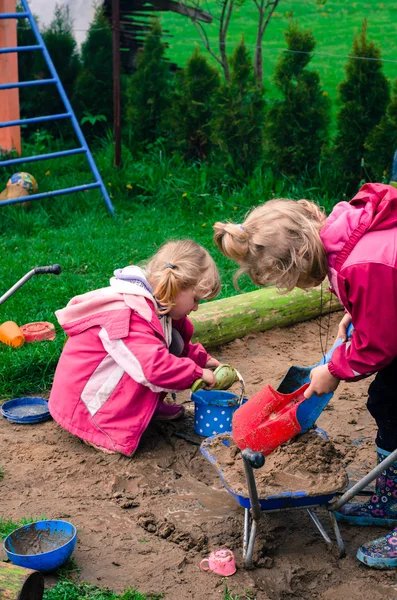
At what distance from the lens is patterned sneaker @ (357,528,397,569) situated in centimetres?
291

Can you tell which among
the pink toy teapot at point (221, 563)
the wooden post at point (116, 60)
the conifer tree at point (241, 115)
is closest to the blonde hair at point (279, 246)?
the pink toy teapot at point (221, 563)

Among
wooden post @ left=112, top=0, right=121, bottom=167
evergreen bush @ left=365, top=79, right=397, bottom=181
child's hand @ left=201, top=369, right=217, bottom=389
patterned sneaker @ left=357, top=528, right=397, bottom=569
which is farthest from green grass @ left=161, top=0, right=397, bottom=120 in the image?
patterned sneaker @ left=357, top=528, right=397, bottom=569

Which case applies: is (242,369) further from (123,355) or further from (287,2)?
(287,2)

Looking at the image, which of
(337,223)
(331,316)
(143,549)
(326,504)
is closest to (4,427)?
(143,549)

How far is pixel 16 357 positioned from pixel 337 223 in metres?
2.22

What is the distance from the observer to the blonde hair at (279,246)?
2.88m

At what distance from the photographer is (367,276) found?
269cm

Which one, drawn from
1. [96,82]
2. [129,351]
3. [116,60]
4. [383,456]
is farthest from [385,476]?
[96,82]

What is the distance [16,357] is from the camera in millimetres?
4430

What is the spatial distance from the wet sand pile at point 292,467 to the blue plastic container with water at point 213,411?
0.50m

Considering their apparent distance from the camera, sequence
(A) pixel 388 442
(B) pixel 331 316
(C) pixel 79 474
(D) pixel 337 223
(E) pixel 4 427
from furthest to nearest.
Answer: (B) pixel 331 316 → (E) pixel 4 427 → (C) pixel 79 474 → (A) pixel 388 442 → (D) pixel 337 223

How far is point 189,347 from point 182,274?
609mm

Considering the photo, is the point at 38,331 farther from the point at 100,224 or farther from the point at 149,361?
the point at 100,224

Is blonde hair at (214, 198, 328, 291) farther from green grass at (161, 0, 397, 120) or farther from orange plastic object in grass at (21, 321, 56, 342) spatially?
green grass at (161, 0, 397, 120)
